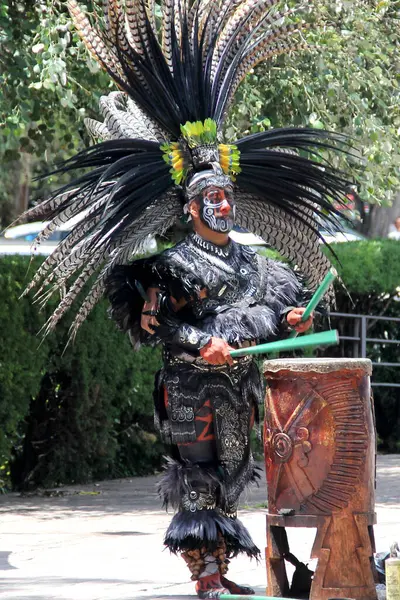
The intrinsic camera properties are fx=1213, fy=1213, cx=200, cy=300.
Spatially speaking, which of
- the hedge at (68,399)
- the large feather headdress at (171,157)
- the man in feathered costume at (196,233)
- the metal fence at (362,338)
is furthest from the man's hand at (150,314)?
the metal fence at (362,338)

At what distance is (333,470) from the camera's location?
4.90m

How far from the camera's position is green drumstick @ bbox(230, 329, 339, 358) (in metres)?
4.73

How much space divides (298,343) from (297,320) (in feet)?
2.05

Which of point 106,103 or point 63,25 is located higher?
point 63,25

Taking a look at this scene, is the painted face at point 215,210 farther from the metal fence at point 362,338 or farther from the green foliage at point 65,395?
the metal fence at point 362,338

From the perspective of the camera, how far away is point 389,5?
10.1m

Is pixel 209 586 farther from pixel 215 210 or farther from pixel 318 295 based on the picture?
pixel 215 210

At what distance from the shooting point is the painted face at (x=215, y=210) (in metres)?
5.50

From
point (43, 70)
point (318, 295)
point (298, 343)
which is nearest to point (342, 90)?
point (43, 70)

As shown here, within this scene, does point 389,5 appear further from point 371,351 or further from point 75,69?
point 371,351

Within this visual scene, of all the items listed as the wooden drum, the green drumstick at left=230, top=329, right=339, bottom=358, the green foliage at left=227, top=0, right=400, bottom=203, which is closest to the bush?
the green foliage at left=227, top=0, right=400, bottom=203

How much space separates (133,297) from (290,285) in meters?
0.74

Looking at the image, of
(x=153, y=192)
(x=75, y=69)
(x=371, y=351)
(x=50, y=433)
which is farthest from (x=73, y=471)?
(x=153, y=192)

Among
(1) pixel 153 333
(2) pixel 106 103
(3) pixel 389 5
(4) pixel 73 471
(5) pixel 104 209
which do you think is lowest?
(4) pixel 73 471
